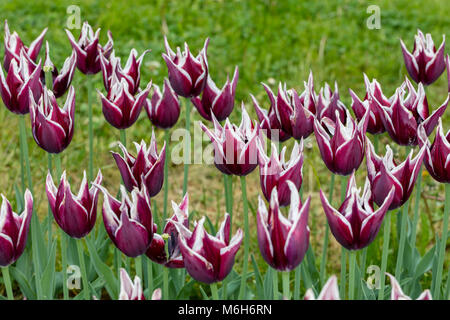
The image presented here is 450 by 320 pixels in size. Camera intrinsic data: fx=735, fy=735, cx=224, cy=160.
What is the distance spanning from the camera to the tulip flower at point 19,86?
204cm

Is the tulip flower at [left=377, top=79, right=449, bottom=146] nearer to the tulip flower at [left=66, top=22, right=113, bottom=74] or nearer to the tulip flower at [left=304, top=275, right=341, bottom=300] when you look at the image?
the tulip flower at [left=304, top=275, right=341, bottom=300]

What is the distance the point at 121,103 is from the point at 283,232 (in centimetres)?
85

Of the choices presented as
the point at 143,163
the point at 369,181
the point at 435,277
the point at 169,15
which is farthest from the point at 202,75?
the point at 169,15

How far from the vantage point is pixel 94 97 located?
4.76m

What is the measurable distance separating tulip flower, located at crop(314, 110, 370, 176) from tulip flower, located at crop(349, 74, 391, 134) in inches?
7.6

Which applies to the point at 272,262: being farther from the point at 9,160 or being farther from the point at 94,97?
the point at 94,97

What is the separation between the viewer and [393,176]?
163 cm

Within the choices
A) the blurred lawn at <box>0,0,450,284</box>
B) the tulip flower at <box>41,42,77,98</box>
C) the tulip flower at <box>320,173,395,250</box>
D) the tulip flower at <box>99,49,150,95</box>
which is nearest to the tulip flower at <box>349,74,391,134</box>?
the tulip flower at <box>320,173,395,250</box>

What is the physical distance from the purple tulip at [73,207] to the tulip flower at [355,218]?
0.55m

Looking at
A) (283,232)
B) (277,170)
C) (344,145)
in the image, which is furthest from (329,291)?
(344,145)

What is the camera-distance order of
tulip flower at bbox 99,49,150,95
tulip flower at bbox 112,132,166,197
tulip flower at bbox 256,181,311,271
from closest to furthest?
tulip flower at bbox 256,181,311,271
tulip flower at bbox 112,132,166,197
tulip flower at bbox 99,49,150,95

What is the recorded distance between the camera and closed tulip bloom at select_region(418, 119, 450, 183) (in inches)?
65.8

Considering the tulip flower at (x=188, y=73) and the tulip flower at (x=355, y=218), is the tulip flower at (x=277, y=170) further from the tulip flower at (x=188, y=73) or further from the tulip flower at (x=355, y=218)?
the tulip flower at (x=188, y=73)
